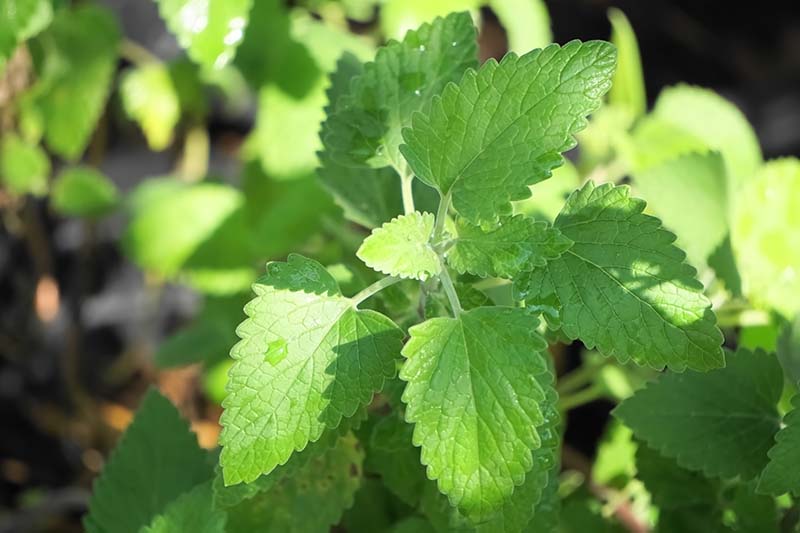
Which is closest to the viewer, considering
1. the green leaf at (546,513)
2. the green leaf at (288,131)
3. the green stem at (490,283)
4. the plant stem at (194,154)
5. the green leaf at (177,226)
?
the green leaf at (546,513)

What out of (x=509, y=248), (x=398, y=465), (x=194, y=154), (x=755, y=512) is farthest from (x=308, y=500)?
(x=194, y=154)

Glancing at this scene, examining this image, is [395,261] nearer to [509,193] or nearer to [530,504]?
[509,193]

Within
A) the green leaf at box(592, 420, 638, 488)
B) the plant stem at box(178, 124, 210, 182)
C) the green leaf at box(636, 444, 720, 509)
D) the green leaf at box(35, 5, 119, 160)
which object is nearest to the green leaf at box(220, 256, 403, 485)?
the green leaf at box(636, 444, 720, 509)

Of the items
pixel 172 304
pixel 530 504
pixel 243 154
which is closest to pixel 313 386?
pixel 530 504

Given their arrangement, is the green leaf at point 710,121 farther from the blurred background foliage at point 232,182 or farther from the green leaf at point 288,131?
the green leaf at point 288,131

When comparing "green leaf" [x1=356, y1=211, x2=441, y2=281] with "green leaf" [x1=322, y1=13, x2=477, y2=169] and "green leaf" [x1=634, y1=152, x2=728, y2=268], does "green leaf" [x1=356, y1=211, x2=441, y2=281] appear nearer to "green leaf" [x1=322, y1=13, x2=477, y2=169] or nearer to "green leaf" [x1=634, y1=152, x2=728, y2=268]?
"green leaf" [x1=322, y1=13, x2=477, y2=169]

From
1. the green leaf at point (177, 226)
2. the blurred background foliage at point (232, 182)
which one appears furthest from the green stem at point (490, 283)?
the green leaf at point (177, 226)
